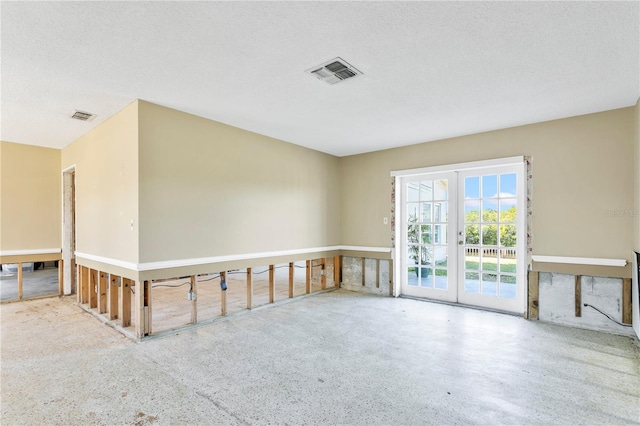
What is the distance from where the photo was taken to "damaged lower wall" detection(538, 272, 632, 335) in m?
3.59

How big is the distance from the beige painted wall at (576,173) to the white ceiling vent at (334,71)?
268cm

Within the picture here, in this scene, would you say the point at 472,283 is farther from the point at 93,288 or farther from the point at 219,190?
the point at 93,288

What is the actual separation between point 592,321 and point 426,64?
142 inches

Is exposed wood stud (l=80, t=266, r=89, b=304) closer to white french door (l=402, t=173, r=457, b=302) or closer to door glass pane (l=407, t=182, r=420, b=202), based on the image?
white french door (l=402, t=173, r=457, b=302)

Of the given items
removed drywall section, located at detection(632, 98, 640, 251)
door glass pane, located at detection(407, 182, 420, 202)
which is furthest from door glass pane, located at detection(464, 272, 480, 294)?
removed drywall section, located at detection(632, 98, 640, 251)

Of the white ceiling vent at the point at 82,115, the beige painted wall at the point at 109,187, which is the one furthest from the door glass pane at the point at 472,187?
the white ceiling vent at the point at 82,115

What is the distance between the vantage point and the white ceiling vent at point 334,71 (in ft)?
8.54

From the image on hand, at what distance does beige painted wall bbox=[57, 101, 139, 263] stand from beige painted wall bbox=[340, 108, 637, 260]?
4322mm

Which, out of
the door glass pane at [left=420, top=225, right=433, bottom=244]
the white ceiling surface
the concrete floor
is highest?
the white ceiling surface

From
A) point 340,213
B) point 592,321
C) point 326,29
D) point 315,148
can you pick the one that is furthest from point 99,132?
point 592,321

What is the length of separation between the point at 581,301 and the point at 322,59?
409 centimetres

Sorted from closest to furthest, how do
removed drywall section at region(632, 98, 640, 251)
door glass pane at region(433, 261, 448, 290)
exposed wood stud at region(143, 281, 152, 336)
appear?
removed drywall section at region(632, 98, 640, 251) < exposed wood stud at region(143, 281, 152, 336) < door glass pane at region(433, 261, 448, 290)

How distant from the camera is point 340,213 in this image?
621cm

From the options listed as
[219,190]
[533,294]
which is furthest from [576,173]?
[219,190]
